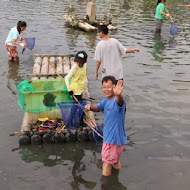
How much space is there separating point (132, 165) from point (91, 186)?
1097 mm

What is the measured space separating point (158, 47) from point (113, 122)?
10.5 metres

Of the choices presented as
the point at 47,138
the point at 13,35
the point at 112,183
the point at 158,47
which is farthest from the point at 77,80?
the point at 158,47

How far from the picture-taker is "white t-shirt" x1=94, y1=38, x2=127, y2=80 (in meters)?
7.14

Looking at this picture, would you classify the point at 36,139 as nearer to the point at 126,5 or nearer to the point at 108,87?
the point at 108,87

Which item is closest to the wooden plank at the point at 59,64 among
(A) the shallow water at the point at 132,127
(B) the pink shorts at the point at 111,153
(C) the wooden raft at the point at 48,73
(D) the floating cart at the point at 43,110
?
(C) the wooden raft at the point at 48,73

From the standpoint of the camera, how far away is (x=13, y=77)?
10.7m

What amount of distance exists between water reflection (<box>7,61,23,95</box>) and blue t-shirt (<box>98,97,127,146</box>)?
5.12 m

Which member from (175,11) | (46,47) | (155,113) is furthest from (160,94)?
(175,11)

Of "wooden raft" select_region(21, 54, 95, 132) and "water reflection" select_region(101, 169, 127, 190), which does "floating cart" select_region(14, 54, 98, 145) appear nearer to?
"wooden raft" select_region(21, 54, 95, 132)

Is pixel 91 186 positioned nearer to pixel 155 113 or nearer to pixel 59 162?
pixel 59 162

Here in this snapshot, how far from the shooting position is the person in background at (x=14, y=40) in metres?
11.2

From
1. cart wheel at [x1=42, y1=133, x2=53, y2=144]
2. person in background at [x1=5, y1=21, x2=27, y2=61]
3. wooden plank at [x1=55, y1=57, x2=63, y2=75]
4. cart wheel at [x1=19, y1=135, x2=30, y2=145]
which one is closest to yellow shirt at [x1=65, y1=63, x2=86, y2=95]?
cart wheel at [x1=42, y1=133, x2=53, y2=144]

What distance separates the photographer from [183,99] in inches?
361

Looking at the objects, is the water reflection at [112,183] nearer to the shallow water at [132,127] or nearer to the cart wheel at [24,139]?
the shallow water at [132,127]
